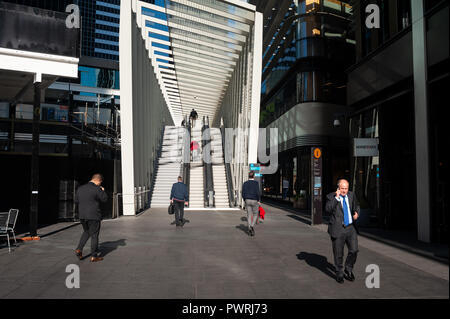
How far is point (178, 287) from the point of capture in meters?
4.92

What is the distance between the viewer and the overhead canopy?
17.2m

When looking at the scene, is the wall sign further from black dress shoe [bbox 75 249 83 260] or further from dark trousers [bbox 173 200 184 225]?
black dress shoe [bbox 75 249 83 260]

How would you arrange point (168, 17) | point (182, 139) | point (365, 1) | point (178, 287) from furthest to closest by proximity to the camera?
point (182, 139) → point (168, 17) → point (365, 1) → point (178, 287)

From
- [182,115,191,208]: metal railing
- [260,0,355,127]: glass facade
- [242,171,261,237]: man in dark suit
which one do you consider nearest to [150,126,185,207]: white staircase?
[182,115,191,208]: metal railing

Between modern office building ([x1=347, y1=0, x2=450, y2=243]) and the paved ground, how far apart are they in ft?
7.82

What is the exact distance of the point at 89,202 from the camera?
22.1 feet

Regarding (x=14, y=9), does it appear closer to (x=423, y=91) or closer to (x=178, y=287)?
(x=178, y=287)

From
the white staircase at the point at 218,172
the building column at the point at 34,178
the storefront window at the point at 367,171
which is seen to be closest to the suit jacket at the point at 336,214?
the building column at the point at 34,178

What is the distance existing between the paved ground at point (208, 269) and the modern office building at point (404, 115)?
2.38 m

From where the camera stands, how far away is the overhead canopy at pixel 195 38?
17250 millimetres

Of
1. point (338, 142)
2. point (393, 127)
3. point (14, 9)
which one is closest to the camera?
point (14, 9)

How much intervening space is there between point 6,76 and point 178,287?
921 centimetres

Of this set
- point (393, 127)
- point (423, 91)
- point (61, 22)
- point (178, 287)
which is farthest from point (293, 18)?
point (178, 287)
